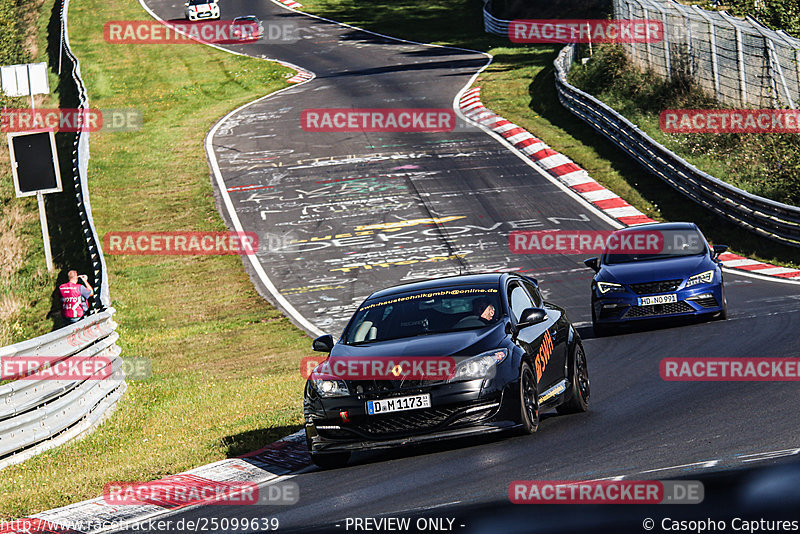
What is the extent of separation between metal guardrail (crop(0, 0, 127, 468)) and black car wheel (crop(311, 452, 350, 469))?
3.11 meters

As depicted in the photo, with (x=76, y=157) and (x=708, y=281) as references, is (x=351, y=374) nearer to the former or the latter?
(x=708, y=281)

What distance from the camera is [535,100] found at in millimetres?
39469

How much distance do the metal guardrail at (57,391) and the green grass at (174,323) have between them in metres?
0.19

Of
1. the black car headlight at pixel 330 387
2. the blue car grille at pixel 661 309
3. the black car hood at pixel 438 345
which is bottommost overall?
the blue car grille at pixel 661 309

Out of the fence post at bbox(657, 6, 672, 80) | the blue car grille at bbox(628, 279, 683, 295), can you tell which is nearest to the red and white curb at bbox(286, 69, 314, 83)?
the fence post at bbox(657, 6, 672, 80)

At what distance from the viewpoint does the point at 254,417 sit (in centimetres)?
1247

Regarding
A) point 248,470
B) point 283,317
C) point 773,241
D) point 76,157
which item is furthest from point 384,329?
point 76,157

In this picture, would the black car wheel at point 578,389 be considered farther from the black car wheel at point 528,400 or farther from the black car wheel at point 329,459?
the black car wheel at point 329,459

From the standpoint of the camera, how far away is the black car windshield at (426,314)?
33.8 ft

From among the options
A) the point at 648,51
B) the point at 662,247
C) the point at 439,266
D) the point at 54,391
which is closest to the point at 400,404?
the point at 54,391

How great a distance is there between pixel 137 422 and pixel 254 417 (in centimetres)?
162

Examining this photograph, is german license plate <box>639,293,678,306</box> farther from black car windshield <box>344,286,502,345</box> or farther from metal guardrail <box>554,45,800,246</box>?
metal guardrail <box>554,45,800,246</box>

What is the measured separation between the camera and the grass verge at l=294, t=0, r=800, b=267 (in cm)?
2525

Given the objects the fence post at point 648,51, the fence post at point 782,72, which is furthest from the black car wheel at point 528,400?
the fence post at point 648,51
